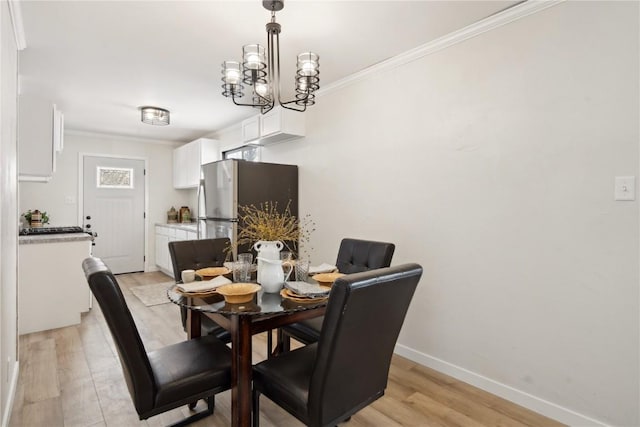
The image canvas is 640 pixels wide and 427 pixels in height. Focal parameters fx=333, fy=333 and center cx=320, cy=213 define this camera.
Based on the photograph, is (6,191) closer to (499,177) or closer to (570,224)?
(499,177)

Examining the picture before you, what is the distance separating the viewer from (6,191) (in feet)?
5.81

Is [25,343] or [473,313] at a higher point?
[473,313]

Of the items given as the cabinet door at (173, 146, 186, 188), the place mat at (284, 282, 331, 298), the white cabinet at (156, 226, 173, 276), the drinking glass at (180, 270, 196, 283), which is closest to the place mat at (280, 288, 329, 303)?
the place mat at (284, 282, 331, 298)

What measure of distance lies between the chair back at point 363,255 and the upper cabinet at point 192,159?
3546 millimetres

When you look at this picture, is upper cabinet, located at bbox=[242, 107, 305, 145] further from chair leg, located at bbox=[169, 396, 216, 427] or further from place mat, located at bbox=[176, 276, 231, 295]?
chair leg, located at bbox=[169, 396, 216, 427]

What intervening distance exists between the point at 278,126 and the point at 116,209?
3.80m

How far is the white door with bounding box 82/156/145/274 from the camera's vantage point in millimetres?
5465

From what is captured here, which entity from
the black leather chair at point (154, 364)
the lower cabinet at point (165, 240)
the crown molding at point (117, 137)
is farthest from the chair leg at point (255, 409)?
the crown molding at point (117, 137)

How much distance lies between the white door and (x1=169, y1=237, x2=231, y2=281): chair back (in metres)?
4.04

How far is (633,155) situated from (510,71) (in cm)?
83

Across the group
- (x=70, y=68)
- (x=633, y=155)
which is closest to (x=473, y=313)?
(x=633, y=155)

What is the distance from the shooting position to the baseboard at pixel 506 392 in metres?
1.83

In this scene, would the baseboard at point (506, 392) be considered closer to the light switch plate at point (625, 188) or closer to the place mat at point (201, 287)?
the light switch plate at point (625, 188)

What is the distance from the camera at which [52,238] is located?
3.29m
